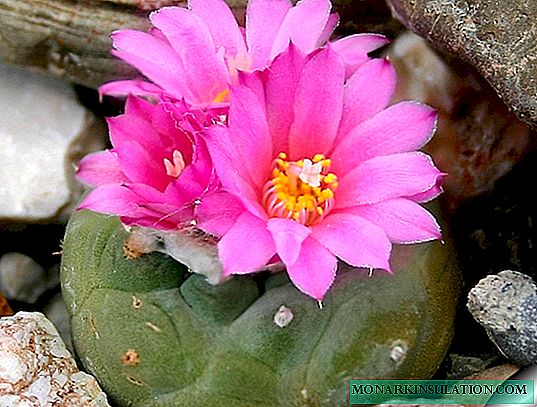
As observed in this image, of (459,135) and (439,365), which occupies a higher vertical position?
(459,135)

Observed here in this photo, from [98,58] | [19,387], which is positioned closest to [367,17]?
[98,58]

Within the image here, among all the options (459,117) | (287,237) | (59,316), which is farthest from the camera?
(59,316)

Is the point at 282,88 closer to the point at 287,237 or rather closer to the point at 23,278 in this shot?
the point at 287,237

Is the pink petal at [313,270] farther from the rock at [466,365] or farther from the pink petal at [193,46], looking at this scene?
the rock at [466,365]

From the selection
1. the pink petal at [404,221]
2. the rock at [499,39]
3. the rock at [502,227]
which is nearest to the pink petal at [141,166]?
the pink petal at [404,221]

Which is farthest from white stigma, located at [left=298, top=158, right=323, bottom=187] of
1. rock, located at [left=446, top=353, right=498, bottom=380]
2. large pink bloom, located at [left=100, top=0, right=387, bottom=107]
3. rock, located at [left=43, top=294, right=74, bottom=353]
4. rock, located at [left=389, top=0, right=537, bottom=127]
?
rock, located at [left=43, top=294, right=74, bottom=353]

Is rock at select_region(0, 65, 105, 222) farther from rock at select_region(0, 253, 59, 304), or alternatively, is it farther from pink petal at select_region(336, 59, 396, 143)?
pink petal at select_region(336, 59, 396, 143)

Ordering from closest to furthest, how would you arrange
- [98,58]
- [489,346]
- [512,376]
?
[512,376] < [489,346] < [98,58]

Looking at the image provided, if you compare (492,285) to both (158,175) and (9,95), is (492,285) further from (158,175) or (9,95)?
(9,95)

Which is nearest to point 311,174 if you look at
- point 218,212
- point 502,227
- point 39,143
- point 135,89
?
point 218,212
